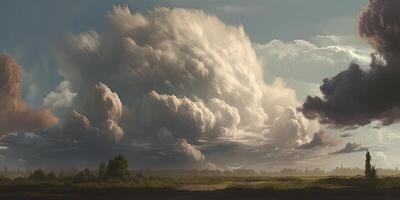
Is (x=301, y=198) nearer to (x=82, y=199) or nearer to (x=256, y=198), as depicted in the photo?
(x=256, y=198)

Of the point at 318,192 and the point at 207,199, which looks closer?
the point at 207,199

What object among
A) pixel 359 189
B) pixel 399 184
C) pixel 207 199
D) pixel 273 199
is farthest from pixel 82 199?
pixel 399 184

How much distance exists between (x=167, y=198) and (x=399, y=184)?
100m

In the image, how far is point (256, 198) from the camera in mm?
166500

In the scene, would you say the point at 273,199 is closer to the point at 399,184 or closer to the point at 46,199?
the point at 399,184

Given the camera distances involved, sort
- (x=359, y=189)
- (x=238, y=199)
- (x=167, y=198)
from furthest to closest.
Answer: (x=359, y=189)
(x=167, y=198)
(x=238, y=199)

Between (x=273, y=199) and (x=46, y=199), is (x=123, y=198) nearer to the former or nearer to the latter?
(x=46, y=199)

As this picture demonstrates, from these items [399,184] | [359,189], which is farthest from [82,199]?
[399,184]

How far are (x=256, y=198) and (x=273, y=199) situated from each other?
22.3ft

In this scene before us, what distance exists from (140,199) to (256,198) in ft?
138

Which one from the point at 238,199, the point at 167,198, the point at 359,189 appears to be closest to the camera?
the point at 238,199

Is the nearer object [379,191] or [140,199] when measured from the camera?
[140,199]

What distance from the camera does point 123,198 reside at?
549 feet

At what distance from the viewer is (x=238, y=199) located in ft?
522
